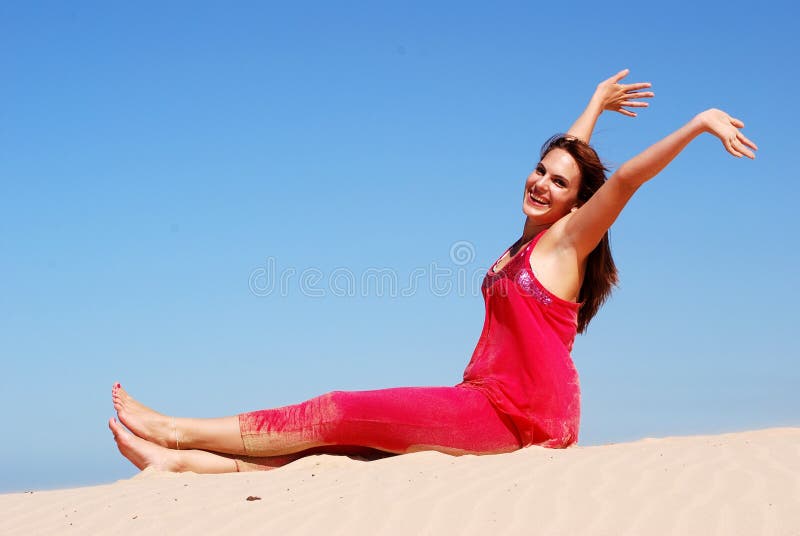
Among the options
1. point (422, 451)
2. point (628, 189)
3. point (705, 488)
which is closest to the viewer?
point (705, 488)

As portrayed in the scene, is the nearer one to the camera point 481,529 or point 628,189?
point 481,529

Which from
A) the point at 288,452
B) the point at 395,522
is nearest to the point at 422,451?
the point at 288,452

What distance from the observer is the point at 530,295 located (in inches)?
237

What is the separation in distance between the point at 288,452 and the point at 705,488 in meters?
2.71

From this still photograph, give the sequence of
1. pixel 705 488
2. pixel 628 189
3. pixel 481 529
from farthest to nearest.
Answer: pixel 628 189
pixel 705 488
pixel 481 529

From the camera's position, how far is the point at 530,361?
5.92m

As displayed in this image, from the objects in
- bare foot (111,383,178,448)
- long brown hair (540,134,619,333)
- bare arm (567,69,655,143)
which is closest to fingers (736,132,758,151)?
long brown hair (540,134,619,333)

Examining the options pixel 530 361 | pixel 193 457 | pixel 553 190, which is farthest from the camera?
pixel 553 190

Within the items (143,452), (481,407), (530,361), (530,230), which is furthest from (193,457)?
(530,230)

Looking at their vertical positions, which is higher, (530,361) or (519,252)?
(519,252)

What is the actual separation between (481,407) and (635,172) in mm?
1746

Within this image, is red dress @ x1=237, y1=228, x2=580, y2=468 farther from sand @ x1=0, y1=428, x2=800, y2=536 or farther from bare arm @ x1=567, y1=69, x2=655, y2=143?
bare arm @ x1=567, y1=69, x2=655, y2=143

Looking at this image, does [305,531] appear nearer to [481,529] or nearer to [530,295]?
[481,529]

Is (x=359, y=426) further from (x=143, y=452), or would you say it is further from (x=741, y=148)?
(x=741, y=148)
